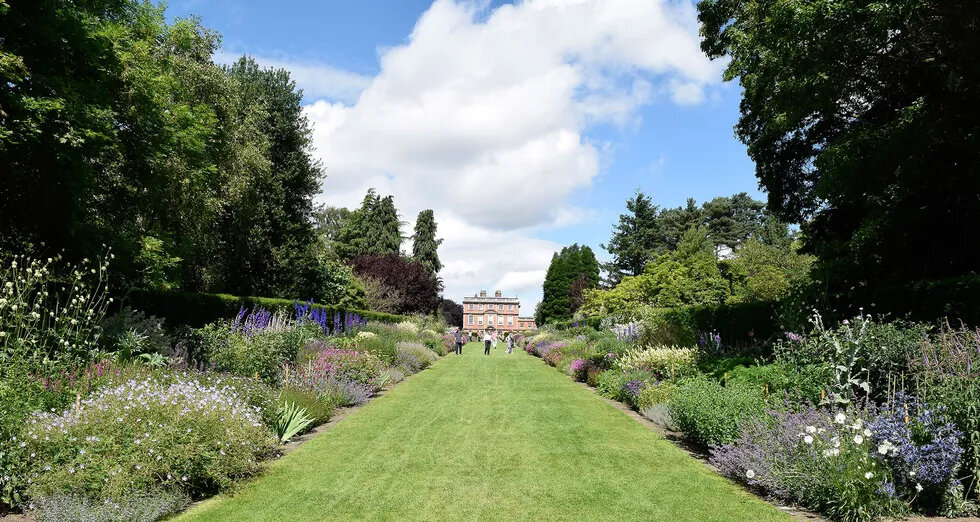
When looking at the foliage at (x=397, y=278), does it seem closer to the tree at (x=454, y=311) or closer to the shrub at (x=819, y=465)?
the shrub at (x=819, y=465)

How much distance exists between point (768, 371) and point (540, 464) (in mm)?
3694

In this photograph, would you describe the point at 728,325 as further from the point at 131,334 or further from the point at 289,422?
the point at 131,334

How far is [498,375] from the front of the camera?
18.9m

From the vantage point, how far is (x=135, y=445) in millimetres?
5090

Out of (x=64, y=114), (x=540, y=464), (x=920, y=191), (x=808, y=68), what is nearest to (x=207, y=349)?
(x=64, y=114)

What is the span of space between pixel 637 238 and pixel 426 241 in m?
23.8

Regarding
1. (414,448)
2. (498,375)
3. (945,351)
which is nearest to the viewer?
(945,351)

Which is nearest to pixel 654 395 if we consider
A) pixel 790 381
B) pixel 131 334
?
pixel 790 381

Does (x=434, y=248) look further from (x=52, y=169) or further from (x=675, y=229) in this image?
(x=52, y=169)

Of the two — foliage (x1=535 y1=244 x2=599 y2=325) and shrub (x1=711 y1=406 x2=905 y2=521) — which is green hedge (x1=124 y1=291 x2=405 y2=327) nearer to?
shrub (x1=711 y1=406 x2=905 y2=521)

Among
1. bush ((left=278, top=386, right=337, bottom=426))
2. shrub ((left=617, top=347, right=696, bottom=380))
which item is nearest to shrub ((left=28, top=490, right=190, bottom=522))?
bush ((left=278, top=386, right=337, bottom=426))

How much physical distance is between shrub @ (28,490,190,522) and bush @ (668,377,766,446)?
239 inches

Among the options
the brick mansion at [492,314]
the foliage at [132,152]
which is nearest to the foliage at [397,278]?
the foliage at [132,152]

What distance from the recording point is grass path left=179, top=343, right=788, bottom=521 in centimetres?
514
